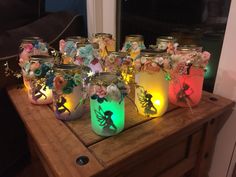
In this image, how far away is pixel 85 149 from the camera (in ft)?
1.98

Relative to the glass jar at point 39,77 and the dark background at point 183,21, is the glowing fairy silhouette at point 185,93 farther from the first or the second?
the glass jar at point 39,77

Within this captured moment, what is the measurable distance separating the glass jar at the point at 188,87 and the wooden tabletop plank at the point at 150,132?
3cm

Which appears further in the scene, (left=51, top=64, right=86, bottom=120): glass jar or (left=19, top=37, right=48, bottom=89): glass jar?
(left=19, top=37, right=48, bottom=89): glass jar

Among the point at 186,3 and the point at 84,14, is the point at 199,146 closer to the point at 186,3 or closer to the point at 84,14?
the point at 186,3

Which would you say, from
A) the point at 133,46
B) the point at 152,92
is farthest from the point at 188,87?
the point at 133,46

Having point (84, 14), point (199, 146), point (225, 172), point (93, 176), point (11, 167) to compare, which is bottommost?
point (11, 167)

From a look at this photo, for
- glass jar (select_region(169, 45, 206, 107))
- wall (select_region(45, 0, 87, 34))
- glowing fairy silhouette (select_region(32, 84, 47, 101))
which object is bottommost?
glowing fairy silhouette (select_region(32, 84, 47, 101))

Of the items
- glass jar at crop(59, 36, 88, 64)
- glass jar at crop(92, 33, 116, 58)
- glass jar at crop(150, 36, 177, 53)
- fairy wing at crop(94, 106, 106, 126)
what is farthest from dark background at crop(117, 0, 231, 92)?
fairy wing at crop(94, 106, 106, 126)

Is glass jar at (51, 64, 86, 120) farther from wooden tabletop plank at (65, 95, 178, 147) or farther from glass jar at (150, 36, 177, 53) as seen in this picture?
glass jar at (150, 36, 177, 53)

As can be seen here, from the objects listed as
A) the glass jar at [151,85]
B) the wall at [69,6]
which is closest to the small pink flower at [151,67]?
the glass jar at [151,85]

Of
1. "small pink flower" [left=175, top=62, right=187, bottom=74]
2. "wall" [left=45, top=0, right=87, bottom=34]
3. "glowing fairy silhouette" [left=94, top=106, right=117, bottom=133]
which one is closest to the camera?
"glowing fairy silhouette" [left=94, top=106, right=117, bottom=133]

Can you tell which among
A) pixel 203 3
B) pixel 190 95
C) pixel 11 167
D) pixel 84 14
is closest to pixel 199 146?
pixel 190 95

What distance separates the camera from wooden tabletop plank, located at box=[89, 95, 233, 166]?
1.95ft

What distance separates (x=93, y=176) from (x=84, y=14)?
125 centimetres
